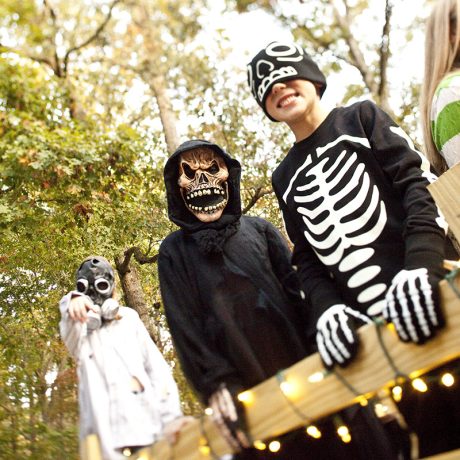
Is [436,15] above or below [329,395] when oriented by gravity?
above

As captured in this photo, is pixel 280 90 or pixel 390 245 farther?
pixel 280 90

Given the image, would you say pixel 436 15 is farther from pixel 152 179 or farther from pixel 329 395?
pixel 152 179

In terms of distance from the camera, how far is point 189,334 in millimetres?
2180

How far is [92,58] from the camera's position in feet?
38.0

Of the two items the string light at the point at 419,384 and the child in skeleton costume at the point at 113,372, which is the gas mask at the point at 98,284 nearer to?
the child in skeleton costume at the point at 113,372

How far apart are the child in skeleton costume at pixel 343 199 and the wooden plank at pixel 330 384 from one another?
7cm

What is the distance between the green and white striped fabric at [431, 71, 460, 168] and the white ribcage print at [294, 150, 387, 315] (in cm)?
30

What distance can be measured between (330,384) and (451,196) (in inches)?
23.9

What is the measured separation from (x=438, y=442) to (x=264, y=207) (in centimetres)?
573

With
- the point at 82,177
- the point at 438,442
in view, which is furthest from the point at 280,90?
the point at 82,177

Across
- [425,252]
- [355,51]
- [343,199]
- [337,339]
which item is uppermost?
[355,51]

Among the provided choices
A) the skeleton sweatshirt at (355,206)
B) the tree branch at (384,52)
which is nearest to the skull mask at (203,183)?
the skeleton sweatshirt at (355,206)

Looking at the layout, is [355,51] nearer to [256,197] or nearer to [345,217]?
[256,197]

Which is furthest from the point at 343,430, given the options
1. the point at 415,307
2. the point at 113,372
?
the point at 113,372
